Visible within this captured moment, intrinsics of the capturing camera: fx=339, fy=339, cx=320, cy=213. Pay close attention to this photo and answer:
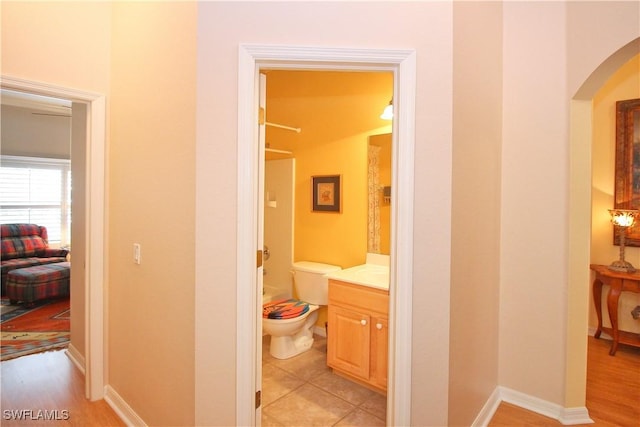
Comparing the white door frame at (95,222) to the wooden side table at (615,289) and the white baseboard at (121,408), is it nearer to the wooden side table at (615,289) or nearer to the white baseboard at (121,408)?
the white baseboard at (121,408)

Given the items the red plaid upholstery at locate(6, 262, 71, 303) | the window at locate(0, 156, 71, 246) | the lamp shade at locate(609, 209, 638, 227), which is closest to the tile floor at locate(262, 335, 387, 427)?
the lamp shade at locate(609, 209, 638, 227)

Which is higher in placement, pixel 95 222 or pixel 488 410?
pixel 95 222

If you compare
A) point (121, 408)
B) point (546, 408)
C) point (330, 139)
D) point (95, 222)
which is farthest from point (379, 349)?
point (95, 222)

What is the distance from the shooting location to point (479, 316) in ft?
6.75

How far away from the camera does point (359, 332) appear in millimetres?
2488

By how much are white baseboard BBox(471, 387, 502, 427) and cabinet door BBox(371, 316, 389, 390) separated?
59 cm

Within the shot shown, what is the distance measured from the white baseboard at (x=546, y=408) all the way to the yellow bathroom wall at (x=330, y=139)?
4.81ft

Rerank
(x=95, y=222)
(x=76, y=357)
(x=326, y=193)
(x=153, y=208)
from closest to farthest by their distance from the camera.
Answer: (x=153, y=208), (x=95, y=222), (x=76, y=357), (x=326, y=193)

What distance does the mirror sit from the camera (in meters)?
2.94

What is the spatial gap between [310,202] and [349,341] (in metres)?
1.47

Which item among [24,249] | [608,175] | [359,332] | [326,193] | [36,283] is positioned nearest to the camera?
[359,332]

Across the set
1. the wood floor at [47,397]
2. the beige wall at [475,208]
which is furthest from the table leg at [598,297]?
the wood floor at [47,397]

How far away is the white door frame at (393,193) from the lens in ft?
5.19

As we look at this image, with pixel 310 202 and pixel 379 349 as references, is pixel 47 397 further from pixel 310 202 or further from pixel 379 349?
pixel 310 202
